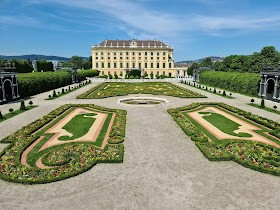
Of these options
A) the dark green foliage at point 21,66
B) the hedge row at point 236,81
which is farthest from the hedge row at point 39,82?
the hedge row at point 236,81

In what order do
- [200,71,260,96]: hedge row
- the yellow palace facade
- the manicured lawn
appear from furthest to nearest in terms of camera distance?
the yellow palace facade → [200,71,260,96]: hedge row → the manicured lawn

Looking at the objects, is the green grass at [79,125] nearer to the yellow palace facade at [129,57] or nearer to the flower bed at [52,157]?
the flower bed at [52,157]

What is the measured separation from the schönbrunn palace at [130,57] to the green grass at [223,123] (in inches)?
3614

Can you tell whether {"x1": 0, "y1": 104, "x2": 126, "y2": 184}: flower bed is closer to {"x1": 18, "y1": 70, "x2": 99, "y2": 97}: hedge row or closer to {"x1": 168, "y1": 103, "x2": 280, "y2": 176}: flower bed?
{"x1": 168, "y1": 103, "x2": 280, "y2": 176}: flower bed

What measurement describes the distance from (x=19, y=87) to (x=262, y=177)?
40.4 meters

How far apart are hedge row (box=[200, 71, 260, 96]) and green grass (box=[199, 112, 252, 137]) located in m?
21.7

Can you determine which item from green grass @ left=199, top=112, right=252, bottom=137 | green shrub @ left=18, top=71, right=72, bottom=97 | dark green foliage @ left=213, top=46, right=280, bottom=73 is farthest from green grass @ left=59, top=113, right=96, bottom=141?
dark green foliage @ left=213, top=46, right=280, bottom=73

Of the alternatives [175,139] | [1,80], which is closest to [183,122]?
[175,139]

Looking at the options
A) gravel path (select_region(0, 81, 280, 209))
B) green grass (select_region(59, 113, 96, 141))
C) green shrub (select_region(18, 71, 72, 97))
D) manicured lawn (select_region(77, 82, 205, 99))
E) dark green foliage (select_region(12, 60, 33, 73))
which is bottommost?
gravel path (select_region(0, 81, 280, 209))

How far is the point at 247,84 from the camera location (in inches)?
1788

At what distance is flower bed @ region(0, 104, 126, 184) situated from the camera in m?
11.8

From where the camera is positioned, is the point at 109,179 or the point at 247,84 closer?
the point at 109,179

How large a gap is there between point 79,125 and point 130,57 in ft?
328

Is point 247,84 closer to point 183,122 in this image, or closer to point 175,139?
point 183,122
